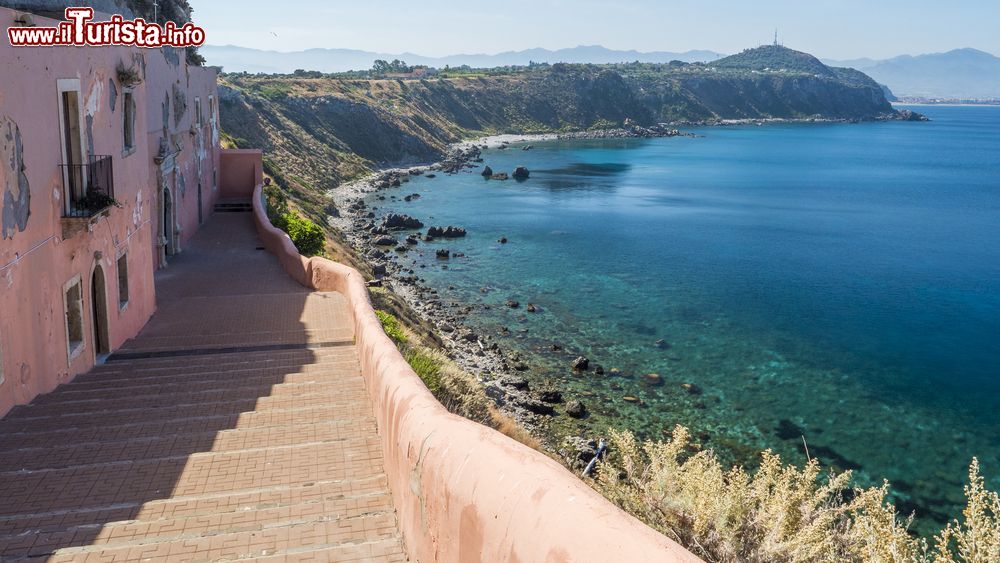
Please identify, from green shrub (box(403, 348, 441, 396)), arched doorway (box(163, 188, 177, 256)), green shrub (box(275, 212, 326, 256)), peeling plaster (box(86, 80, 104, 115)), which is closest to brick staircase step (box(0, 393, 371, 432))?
green shrub (box(403, 348, 441, 396))

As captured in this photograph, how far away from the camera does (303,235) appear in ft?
95.1

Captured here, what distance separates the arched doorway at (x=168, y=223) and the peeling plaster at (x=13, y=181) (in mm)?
13567

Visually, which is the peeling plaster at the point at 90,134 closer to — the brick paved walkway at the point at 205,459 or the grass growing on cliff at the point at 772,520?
the brick paved walkway at the point at 205,459

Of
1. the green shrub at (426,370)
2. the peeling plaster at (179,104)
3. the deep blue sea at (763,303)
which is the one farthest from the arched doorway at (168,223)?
the deep blue sea at (763,303)

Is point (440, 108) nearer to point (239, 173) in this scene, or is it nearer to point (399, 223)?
point (399, 223)

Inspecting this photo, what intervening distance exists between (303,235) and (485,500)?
25542 mm

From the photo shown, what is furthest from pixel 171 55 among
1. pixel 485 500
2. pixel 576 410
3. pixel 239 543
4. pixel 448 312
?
pixel 485 500

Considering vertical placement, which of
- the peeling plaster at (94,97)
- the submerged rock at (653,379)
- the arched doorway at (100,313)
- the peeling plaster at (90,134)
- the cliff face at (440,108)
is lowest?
the submerged rock at (653,379)

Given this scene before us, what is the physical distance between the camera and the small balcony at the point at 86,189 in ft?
39.1

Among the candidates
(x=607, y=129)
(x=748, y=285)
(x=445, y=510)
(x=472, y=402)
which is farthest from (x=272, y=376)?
(x=607, y=129)

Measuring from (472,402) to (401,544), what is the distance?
28.6ft

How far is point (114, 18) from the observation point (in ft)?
48.1

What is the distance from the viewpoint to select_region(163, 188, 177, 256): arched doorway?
931 inches

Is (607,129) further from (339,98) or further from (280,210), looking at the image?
(280,210)
